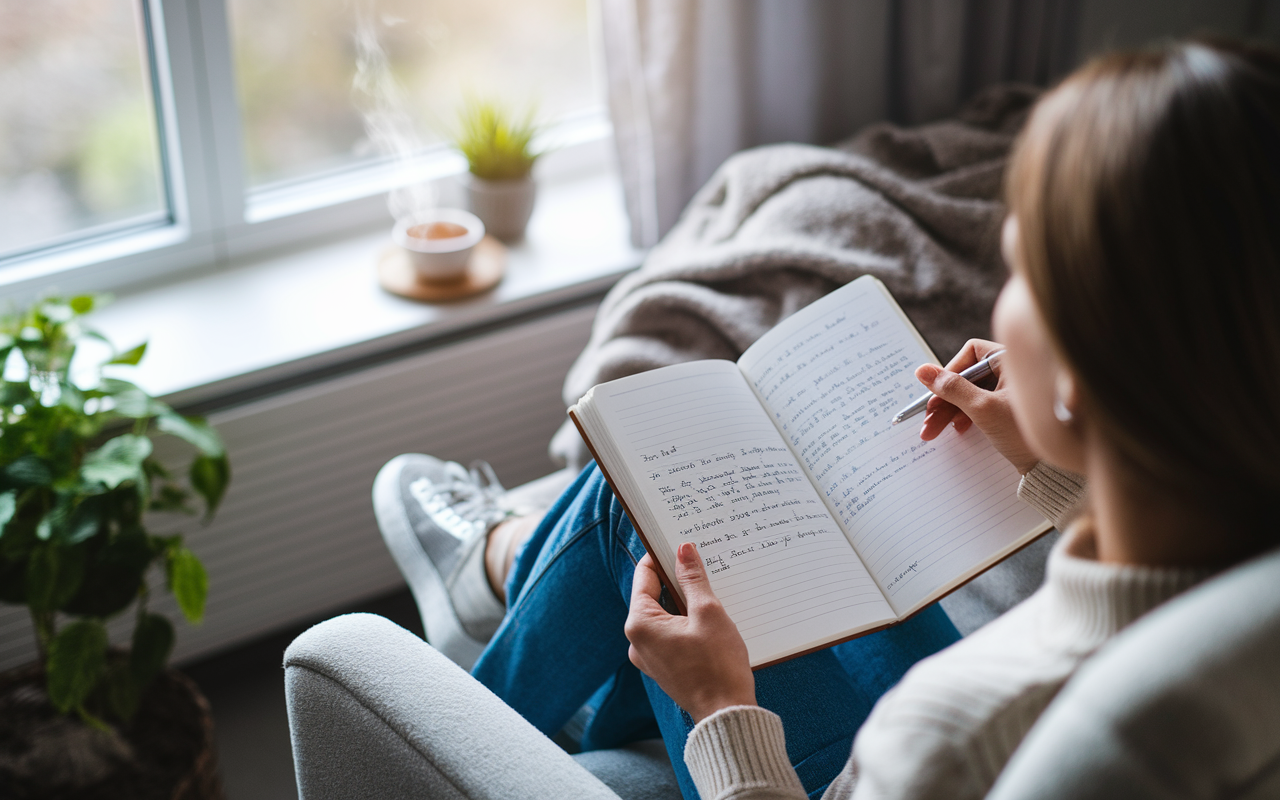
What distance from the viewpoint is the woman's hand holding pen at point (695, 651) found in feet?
2.24

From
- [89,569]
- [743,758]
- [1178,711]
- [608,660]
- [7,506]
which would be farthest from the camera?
[89,569]

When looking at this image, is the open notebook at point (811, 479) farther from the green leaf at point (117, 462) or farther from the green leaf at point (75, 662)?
the green leaf at point (75, 662)

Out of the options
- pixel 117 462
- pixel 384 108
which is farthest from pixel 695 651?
pixel 384 108

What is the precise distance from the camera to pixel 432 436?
1552 millimetres

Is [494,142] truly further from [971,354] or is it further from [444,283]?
[971,354]

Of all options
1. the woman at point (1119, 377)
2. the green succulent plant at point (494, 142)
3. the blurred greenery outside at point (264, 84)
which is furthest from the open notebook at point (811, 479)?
the blurred greenery outside at point (264, 84)

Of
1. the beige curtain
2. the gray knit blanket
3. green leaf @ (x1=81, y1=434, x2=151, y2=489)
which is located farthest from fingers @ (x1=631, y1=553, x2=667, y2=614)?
the beige curtain

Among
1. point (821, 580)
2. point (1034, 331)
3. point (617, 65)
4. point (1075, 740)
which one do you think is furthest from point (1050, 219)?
point (617, 65)

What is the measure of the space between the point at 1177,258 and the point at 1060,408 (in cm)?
12

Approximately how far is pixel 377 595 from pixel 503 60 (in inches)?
37.9

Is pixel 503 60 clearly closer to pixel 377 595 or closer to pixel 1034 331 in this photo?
pixel 377 595

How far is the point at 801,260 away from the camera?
1.24 metres

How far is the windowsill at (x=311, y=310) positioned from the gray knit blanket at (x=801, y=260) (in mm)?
229

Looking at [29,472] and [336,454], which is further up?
[29,472]
